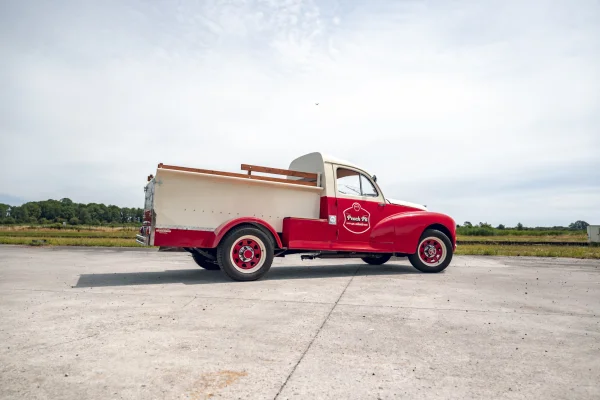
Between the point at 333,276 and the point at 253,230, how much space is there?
6.31ft

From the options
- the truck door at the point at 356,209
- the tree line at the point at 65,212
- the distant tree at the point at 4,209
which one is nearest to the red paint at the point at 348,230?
the truck door at the point at 356,209

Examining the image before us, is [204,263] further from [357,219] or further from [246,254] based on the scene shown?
[357,219]

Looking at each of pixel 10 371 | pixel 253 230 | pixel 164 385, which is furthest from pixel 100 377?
pixel 253 230

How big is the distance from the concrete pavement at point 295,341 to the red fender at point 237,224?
0.78 metres

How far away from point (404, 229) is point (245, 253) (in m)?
3.36

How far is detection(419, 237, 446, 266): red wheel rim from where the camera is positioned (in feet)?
27.0

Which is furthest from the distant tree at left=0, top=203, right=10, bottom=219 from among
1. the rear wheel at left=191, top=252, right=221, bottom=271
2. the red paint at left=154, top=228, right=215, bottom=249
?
the red paint at left=154, top=228, right=215, bottom=249

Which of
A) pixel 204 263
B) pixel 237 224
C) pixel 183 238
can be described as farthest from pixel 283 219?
pixel 204 263

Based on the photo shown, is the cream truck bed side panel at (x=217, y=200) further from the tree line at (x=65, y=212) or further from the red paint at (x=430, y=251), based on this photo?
the tree line at (x=65, y=212)

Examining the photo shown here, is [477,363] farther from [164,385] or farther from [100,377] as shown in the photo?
[100,377]

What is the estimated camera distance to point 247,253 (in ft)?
21.7

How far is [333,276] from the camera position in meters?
7.45

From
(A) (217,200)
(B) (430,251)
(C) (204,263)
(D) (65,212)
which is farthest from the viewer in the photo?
(D) (65,212)

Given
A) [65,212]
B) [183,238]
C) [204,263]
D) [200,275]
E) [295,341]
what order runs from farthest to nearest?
1. [65,212]
2. [204,263]
3. [200,275]
4. [183,238]
5. [295,341]
